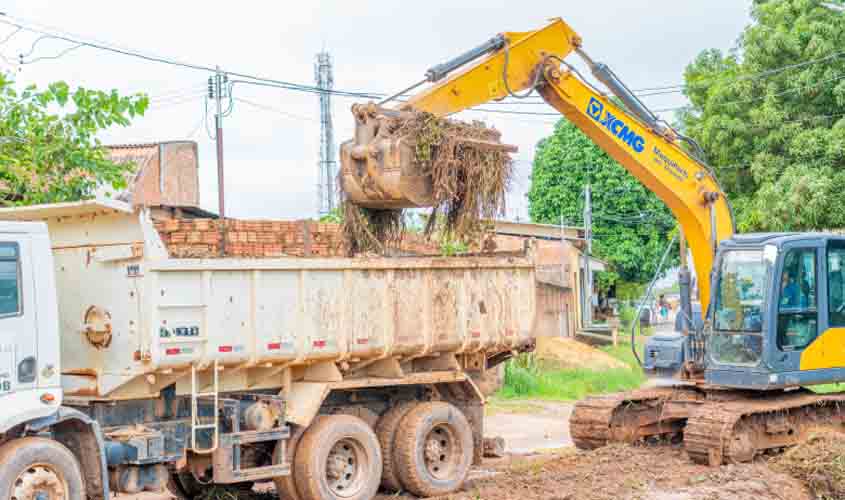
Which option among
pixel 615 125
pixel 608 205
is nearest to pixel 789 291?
pixel 615 125

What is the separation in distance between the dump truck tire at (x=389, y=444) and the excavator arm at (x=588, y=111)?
7.54 feet

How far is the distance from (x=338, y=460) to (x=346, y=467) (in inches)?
5.0

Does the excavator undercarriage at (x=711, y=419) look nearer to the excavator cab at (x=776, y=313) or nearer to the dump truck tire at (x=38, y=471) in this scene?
the excavator cab at (x=776, y=313)

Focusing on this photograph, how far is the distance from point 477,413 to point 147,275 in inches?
183

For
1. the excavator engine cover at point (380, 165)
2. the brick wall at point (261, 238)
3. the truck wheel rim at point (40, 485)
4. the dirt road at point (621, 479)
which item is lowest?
the dirt road at point (621, 479)

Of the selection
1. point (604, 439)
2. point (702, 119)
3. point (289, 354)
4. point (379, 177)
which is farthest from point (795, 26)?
point (289, 354)

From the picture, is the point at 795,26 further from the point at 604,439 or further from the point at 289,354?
the point at 289,354

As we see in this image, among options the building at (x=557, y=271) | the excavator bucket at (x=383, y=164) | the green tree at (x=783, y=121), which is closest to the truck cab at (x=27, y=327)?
the excavator bucket at (x=383, y=164)

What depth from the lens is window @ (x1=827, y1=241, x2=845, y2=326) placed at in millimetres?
12922

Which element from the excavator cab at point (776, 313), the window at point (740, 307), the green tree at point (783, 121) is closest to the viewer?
the excavator cab at point (776, 313)

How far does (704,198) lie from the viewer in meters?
14.0

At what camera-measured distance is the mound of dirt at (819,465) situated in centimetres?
1150

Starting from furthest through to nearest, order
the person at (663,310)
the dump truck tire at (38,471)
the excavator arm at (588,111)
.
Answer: the person at (663,310)
the excavator arm at (588,111)
the dump truck tire at (38,471)

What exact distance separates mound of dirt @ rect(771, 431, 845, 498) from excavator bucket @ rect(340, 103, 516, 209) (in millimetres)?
4978
